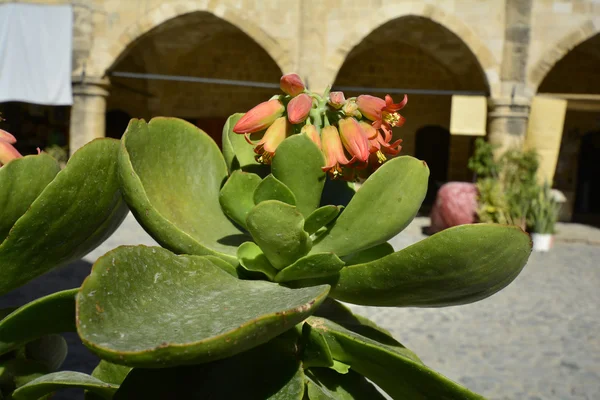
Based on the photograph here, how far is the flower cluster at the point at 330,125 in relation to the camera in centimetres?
67

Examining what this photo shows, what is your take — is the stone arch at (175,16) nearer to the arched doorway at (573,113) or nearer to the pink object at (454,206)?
the pink object at (454,206)

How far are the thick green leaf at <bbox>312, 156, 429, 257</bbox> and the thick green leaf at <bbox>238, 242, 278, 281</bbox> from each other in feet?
0.29

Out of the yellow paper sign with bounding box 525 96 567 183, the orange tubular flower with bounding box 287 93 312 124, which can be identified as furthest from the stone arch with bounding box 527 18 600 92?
the orange tubular flower with bounding box 287 93 312 124

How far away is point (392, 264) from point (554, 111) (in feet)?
33.1

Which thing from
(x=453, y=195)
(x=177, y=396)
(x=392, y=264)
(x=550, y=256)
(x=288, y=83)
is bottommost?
(x=550, y=256)

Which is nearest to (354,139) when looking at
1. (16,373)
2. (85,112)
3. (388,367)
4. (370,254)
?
(370,254)

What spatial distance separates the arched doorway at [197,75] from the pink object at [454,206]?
17.3 ft

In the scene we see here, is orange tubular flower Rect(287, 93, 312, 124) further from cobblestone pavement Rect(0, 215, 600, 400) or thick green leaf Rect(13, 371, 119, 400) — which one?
cobblestone pavement Rect(0, 215, 600, 400)

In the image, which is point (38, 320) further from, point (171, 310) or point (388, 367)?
point (388, 367)

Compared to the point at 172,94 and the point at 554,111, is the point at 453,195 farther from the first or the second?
the point at 172,94

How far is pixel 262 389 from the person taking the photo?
21.7 inches

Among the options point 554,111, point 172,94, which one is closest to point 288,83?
point 554,111

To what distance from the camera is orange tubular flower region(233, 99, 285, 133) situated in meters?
0.69

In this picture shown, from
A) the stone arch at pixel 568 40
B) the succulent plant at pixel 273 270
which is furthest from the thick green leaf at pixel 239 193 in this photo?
the stone arch at pixel 568 40
